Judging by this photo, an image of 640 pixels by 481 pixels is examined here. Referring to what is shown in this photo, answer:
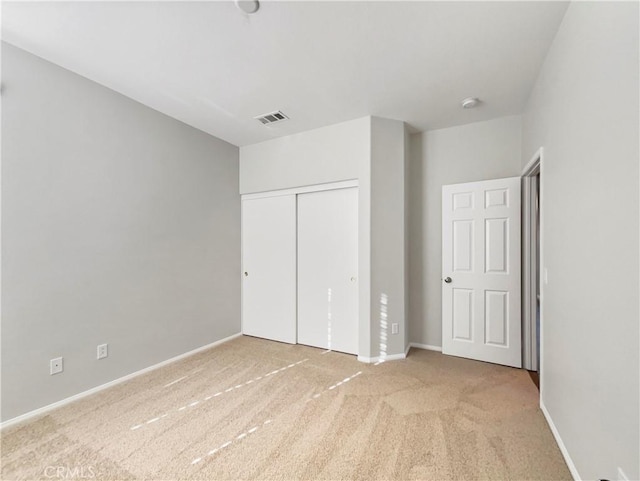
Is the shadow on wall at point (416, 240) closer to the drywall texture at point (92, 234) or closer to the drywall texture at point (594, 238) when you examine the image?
the drywall texture at point (594, 238)

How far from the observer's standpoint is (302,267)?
3.54 m

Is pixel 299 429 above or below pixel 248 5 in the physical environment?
below

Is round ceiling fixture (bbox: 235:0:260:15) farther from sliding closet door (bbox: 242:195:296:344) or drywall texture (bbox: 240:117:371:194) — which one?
sliding closet door (bbox: 242:195:296:344)

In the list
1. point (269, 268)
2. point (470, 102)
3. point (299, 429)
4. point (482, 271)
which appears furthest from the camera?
point (269, 268)

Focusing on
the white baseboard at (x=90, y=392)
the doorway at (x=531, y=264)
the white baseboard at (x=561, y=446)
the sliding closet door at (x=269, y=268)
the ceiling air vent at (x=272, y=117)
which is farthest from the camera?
the sliding closet door at (x=269, y=268)

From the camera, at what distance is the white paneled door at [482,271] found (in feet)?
9.39

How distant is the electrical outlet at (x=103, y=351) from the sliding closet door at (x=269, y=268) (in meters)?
1.68

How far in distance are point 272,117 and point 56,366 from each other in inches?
114

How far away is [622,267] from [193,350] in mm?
3606

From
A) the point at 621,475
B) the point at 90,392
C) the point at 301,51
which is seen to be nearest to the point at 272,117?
the point at 301,51

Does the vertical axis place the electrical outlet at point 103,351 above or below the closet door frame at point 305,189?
below

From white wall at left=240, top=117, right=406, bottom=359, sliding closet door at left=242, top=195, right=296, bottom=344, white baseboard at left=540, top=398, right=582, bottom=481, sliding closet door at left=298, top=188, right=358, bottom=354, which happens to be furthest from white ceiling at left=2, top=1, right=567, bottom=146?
white baseboard at left=540, top=398, right=582, bottom=481

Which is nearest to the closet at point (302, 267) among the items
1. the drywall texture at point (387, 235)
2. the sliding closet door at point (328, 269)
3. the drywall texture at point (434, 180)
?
the sliding closet door at point (328, 269)

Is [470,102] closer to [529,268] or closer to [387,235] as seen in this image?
[387,235]
